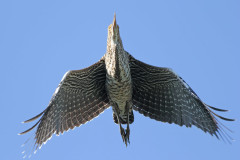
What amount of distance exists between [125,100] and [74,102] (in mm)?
1408

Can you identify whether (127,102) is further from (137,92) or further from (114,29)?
(114,29)

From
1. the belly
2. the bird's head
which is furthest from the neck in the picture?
the belly

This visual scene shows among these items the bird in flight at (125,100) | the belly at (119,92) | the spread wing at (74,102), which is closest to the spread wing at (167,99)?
the bird in flight at (125,100)

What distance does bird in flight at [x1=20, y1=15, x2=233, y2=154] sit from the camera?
13133 mm

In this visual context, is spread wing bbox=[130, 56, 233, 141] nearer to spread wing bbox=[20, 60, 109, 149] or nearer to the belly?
the belly

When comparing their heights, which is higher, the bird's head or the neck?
the bird's head

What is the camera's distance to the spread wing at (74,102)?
1315 cm

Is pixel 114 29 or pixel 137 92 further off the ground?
pixel 114 29

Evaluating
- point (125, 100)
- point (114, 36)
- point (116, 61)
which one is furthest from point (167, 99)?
point (114, 36)

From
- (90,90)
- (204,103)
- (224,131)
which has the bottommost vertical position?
(224,131)

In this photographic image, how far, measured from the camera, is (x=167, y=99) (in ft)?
45.2

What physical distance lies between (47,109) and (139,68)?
270cm

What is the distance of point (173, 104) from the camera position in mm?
13734

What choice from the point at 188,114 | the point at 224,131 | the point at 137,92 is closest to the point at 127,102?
the point at 137,92
